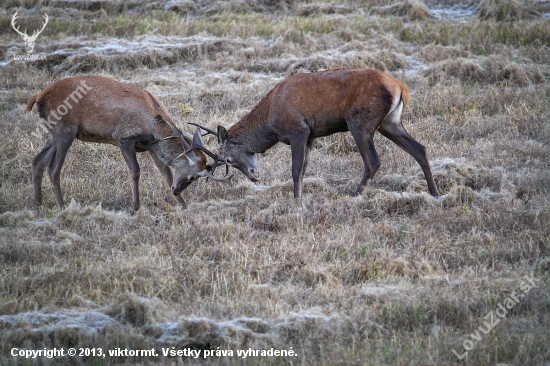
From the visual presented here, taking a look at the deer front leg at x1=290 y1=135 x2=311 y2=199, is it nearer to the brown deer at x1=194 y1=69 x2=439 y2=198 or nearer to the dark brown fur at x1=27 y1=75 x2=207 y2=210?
the brown deer at x1=194 y1=69 x2=439 y2=198

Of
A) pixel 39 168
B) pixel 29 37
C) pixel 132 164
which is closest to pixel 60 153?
pixel 39 168

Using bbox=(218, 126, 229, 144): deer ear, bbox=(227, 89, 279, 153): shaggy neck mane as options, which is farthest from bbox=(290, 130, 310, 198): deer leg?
bbox=(218, 126, 229, 144): deer ear

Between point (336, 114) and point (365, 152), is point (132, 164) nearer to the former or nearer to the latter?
point (336, 114)

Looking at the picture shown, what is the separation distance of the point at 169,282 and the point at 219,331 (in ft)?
3.61

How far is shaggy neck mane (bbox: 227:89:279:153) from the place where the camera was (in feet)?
31.4

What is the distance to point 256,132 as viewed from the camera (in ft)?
31.6

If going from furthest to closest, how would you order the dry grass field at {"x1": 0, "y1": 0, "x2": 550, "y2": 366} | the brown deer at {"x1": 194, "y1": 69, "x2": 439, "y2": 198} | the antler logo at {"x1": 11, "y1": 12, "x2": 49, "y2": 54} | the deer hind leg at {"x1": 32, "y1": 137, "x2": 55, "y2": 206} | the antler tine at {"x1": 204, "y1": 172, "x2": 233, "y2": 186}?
the antler logo at {"x1": 11, "y1": 12, "x2": 49, "y2": 54}, the deer hind leg at {"x1": 32, "y1": 137, "x2": 55, "y2": 206}, the antler tine at {"x1": 204, "y1": 172, "x2": 233, "y2": 186}, the brown deer at {"x1": 194, "y1": 69, "x2": 439, "y2": 198}, the dry grass field at {"x1": 0, "y1": 0, "x2": 550, "y2": 366}

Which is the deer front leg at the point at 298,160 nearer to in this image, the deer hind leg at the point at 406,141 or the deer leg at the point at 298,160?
the deer leg at the point at 298,160

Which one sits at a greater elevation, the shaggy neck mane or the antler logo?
the shaggy neck mane

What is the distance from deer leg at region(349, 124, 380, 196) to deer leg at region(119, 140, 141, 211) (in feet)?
9.49

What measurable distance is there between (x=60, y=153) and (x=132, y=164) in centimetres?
97

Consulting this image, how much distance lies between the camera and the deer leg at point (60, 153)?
8945 mm

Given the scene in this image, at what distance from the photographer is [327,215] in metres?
7.98

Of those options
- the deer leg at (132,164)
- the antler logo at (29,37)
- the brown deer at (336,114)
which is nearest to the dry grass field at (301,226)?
the antler logo at (29,37)
